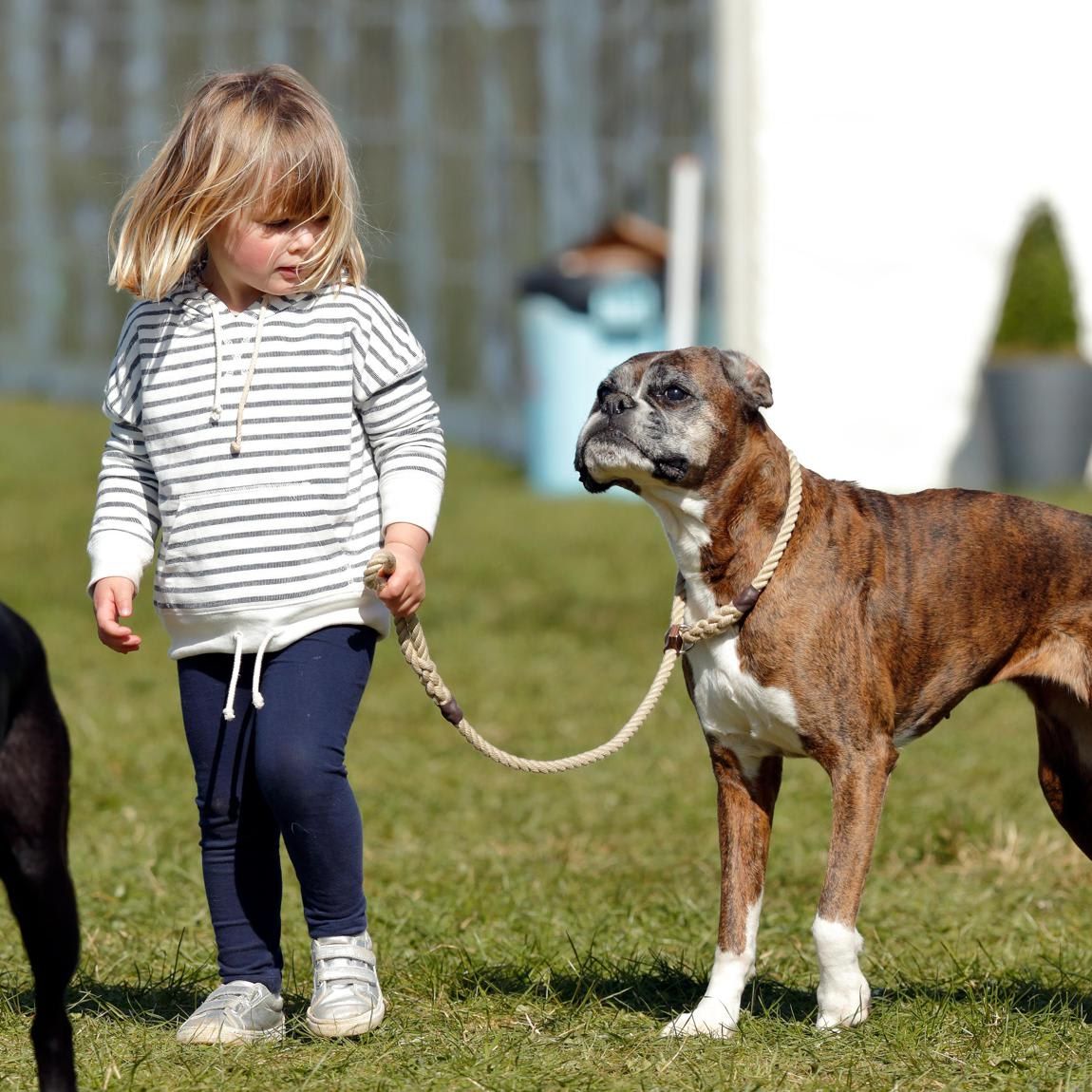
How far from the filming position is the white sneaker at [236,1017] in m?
3.69

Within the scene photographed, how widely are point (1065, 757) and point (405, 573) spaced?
143 centimetres

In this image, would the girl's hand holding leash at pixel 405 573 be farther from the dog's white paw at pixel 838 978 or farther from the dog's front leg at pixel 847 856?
the dog's white paw at pixel 838 978

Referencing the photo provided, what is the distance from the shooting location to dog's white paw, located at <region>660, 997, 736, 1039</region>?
12.0 ft

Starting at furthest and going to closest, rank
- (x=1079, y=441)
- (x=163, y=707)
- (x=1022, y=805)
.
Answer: (x=1079, y=441) → (x=163, y=707) → (x=1022, y=805)

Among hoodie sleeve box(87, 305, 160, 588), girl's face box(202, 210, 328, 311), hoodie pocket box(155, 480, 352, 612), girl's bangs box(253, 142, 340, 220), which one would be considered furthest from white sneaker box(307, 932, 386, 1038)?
girl's bangs box(253, 142, 340, 220)

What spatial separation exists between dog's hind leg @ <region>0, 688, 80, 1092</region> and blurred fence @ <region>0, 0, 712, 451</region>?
9.89 metres

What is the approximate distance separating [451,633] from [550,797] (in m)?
2.73

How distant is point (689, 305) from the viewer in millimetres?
11945

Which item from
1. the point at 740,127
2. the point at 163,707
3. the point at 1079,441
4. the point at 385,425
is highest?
the point at 740,127

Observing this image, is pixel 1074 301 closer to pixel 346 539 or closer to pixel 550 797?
pixel 550 797

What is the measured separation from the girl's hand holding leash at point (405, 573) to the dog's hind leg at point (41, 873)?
2.54 ft

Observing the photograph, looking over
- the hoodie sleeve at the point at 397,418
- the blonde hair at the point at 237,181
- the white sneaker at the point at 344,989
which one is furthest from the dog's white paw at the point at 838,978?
the blonde hair at the point at 237,181

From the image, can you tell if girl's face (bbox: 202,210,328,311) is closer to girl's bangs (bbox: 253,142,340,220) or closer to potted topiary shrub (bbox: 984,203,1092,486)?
girl's bangs (bbox: 253,142,340,220)

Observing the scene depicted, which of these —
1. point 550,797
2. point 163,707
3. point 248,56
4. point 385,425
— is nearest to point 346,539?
point 385,425
